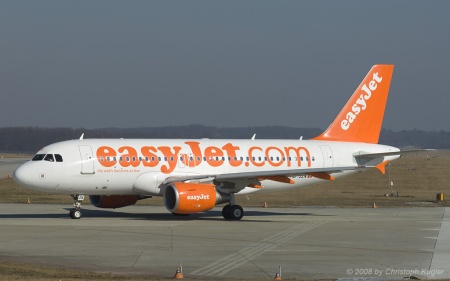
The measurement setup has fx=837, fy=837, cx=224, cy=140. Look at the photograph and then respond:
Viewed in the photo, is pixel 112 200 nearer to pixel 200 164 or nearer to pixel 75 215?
pixel 75 215

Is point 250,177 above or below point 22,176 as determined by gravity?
below

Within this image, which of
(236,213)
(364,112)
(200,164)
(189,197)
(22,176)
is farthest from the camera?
(364,112)

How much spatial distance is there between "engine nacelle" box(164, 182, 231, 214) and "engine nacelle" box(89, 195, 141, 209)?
4736mm

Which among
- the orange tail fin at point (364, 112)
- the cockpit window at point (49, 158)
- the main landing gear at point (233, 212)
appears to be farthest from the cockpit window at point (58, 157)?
the orange tail fin at point (364, 112)

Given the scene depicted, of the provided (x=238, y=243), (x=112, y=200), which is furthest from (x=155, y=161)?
(x=238, y=243)

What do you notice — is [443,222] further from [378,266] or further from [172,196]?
[378,266]

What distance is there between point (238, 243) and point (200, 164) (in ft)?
41.7

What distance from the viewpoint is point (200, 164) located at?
4281cm

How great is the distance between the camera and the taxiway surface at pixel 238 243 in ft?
78.9

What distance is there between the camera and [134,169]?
40.9 metres

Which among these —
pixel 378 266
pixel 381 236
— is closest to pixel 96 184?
pixel 381 236

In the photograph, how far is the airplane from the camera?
3947 centimetres

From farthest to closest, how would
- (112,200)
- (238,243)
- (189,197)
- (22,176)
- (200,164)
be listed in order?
(112,200), (200,164), (22,176), (189,197), (238,243)

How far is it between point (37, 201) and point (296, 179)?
19.0 metres
